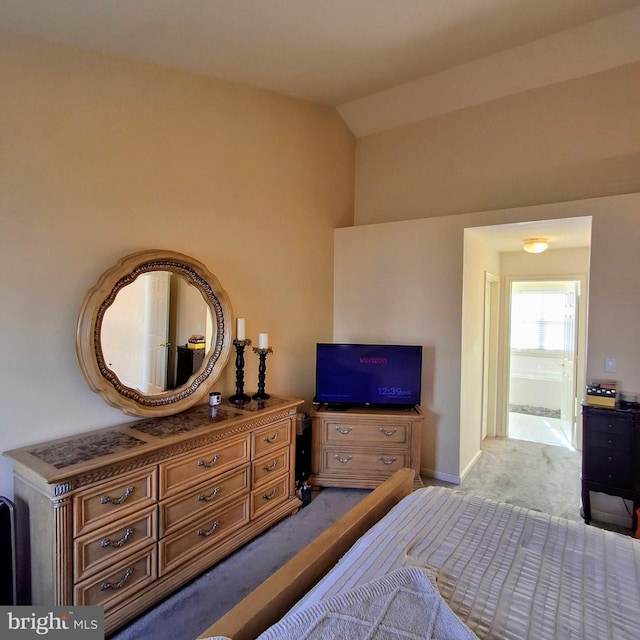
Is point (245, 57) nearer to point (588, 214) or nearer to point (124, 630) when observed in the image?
point (588, 214)

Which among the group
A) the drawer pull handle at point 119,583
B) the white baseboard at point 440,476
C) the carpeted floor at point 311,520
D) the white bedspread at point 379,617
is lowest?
the carpeted floor at point 311,520

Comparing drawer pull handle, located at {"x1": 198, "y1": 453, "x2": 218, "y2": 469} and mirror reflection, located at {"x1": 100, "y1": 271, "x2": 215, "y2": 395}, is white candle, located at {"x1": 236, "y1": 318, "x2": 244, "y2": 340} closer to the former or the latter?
mirror reflection, located at {"x1": 100, "y1": 271, "x2": 215, "y2": 395}

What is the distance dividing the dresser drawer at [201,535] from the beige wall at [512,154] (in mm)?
3210

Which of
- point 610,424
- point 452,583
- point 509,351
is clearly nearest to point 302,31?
point 452,583

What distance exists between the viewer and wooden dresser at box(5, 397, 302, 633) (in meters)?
1.70

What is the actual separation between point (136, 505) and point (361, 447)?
192cm

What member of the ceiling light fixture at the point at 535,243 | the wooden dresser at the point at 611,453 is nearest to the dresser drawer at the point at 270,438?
the wooden dresser at the point at 611,453

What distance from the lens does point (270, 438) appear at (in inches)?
108

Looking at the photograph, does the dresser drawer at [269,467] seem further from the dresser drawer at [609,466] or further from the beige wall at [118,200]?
the dresser drawer at [609,466]

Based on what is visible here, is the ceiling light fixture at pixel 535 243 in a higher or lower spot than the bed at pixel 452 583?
higher

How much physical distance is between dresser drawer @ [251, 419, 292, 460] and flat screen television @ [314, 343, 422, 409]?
0.68 metres

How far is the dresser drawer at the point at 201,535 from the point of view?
2074 mm

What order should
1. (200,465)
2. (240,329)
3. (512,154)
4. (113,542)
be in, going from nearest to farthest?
(113,542)
(200,465)
(240,329)
(512,154)

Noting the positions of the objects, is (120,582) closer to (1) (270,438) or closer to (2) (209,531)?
(2) (209,531)
